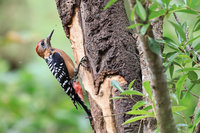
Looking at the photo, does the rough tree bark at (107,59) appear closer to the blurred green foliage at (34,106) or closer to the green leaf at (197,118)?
the green leaf at (197,118)

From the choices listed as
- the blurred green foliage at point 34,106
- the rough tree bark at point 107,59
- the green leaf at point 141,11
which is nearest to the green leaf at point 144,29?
the green leaf at point 141,11

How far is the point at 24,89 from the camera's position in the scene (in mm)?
3957

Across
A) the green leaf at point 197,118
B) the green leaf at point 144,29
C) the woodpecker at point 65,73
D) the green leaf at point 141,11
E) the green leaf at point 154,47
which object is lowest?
the green leaf at point 197,118

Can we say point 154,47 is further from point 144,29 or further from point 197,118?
point 197,118

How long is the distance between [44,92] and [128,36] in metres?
2.32

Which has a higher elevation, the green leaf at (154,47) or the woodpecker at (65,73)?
the woodpecker at (65,73)

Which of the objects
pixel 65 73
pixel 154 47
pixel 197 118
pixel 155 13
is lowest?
pixel 197 118

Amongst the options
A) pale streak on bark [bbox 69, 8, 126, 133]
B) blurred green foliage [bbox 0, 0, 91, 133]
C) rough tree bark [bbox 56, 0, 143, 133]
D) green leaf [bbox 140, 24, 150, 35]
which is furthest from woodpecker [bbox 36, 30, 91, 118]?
green leaf [bbox 140, 24, 150, 35]

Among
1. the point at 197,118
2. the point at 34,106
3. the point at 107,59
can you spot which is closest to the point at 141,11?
the point at 197,118

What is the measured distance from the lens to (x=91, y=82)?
84.2 inches

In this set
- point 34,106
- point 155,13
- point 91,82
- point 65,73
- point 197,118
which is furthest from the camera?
point 34,106

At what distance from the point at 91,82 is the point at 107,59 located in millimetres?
243

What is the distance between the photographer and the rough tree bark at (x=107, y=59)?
1.95 metres

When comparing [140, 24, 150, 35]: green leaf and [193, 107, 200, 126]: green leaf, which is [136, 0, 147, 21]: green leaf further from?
[193, 107, 200, 126]: green leaf
